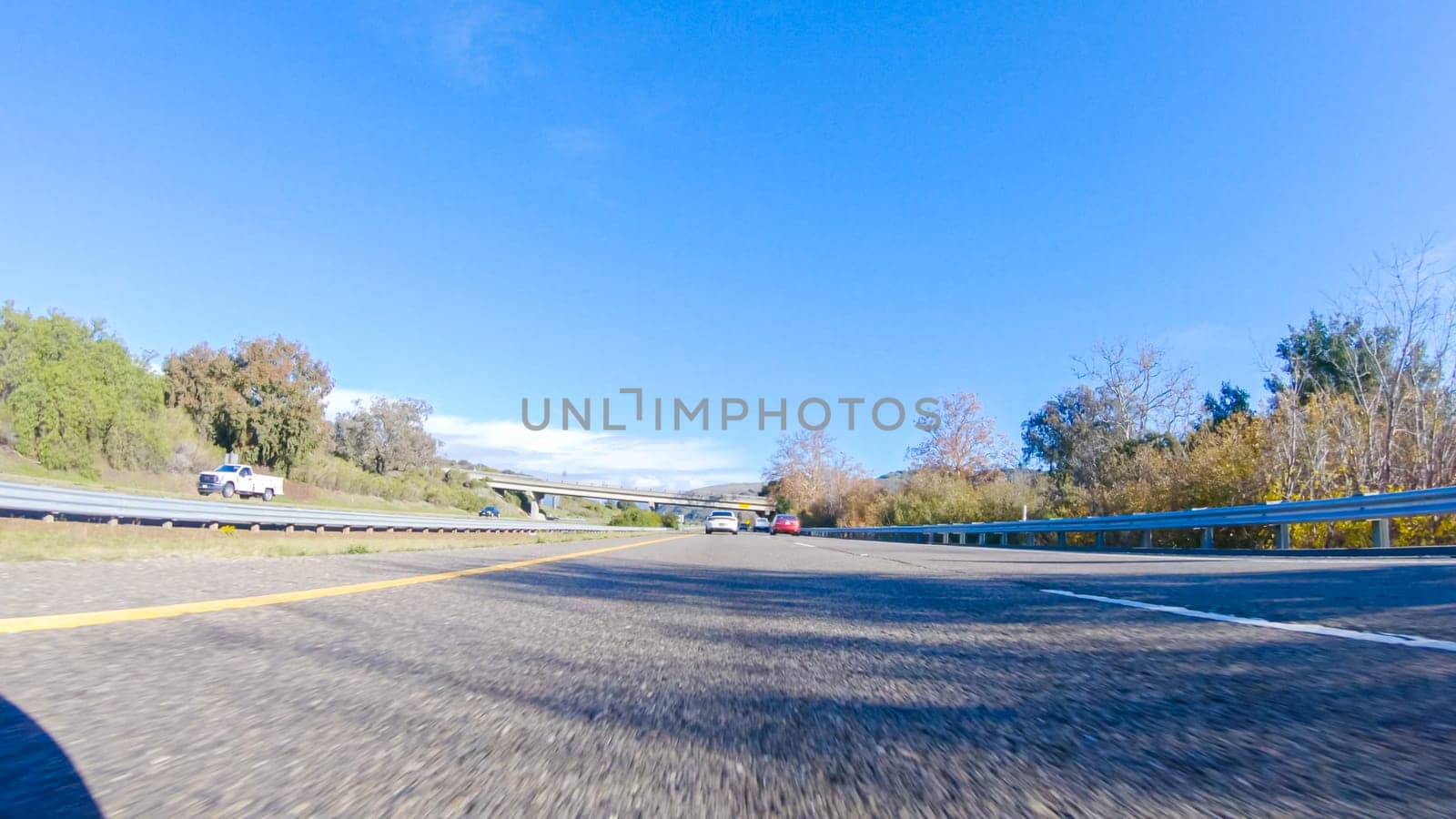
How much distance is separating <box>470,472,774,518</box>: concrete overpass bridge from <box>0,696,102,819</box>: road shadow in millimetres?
77278

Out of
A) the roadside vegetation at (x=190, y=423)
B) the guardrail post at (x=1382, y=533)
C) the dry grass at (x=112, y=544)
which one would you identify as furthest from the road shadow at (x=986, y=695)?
the roadside vegetation at (x=190, y=423)

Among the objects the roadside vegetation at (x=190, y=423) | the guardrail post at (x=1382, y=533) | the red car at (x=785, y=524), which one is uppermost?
the roadside vegetation at (x=190, y=423)

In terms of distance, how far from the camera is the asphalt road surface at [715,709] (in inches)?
62.1

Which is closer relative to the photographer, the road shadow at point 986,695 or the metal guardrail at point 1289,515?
the road shadow at point 986,695

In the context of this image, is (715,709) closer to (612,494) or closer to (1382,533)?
(1382,533)

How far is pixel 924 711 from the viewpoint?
2289 millimetres

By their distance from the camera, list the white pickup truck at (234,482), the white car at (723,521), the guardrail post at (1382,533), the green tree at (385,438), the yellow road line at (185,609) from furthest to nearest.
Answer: the green tree at (385,438)
the white car at (723,521)
the white pickup truck at (234,482)
the guardrail post at (1382,533)
the yellow road line at (185,609)

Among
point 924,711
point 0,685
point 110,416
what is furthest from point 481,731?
point 110,416

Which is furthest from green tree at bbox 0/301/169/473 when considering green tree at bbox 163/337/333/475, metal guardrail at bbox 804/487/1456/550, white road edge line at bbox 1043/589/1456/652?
white road edge line at bbox 1043/589/1456/652

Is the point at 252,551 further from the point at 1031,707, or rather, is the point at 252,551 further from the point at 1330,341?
the point at 1330,341

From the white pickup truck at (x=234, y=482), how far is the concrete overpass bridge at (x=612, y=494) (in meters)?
39.8

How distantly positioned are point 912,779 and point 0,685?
263 cm

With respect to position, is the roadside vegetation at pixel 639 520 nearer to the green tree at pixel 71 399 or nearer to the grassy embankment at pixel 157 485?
the grassy embankment at pixel 157 485

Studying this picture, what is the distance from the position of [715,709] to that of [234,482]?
37641mm
